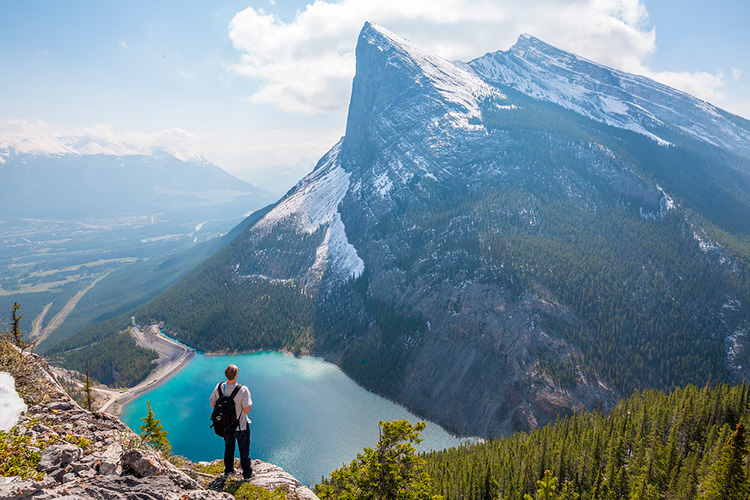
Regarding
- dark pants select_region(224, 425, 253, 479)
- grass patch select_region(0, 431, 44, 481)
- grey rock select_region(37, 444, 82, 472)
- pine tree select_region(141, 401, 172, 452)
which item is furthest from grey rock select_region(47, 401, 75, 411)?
dark pants select_region(224, 425, 253, 479)

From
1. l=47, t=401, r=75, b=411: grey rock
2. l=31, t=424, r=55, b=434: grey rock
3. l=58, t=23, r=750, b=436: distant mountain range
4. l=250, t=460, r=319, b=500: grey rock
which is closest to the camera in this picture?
l=31, t=424, r=55, b=434: grey rock

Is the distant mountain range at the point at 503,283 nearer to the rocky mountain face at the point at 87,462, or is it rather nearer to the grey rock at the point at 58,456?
the rocky mountain face at the point at 87,462

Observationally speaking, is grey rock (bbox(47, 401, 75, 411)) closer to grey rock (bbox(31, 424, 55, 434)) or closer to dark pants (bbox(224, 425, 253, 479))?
grey rock (bbox(31, 424, 55, 434))

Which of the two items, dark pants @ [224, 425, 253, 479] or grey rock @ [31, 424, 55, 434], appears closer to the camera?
grey rock @ [31, 424, 55, 434]

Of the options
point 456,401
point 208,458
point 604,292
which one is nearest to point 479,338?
point 456,401

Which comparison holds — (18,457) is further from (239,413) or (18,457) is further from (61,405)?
(239,413)

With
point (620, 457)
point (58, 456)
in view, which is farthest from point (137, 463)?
point (620, 457)
